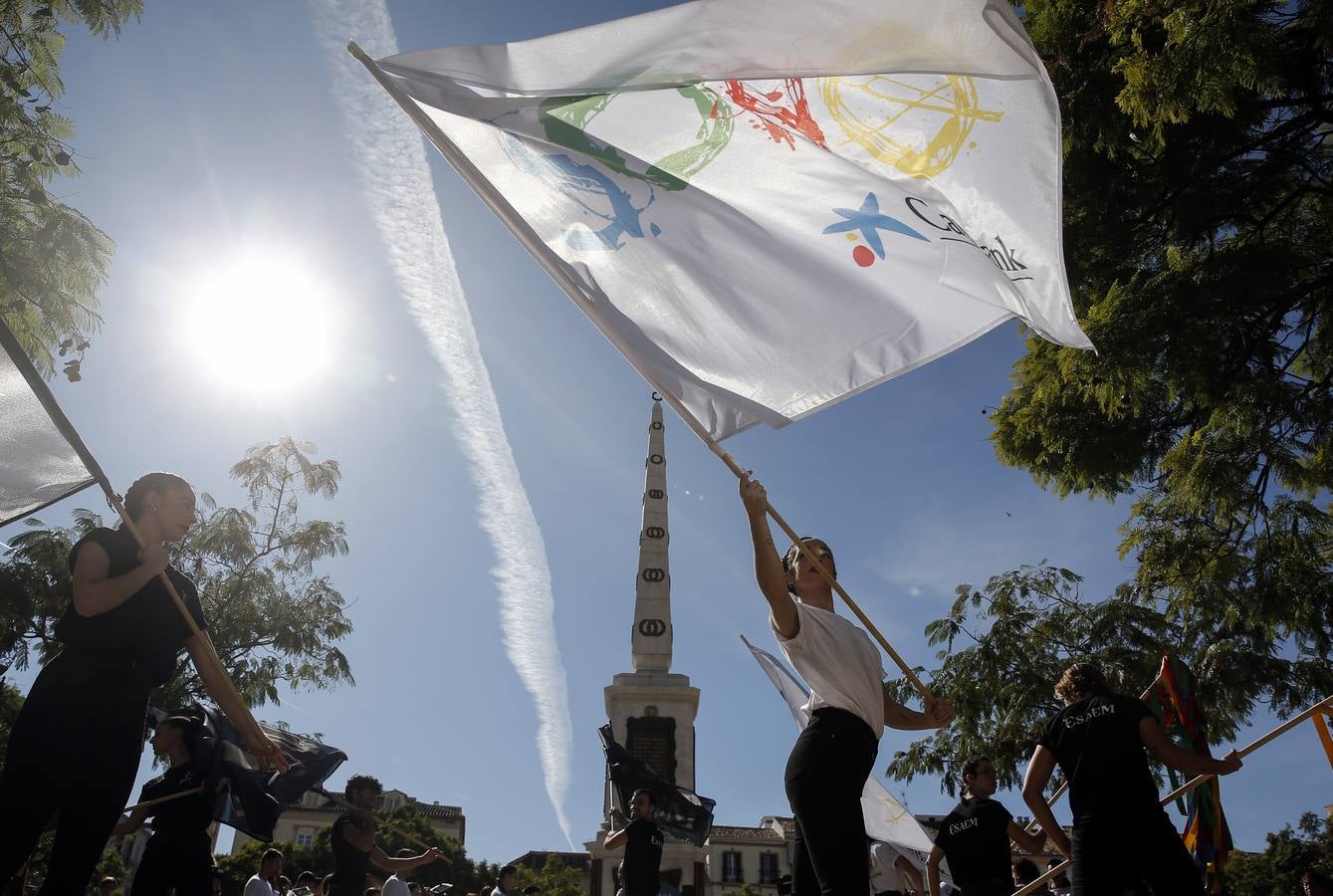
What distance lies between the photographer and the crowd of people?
2.99m

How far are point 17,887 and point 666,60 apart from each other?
5.11 m

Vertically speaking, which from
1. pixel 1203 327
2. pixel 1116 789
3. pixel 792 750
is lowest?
pixel 792 750

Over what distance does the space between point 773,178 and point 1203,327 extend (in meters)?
5.95

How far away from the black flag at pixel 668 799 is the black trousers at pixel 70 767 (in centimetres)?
867

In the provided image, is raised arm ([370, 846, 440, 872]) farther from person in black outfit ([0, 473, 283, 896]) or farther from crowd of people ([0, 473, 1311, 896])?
person in black outfit ([0, 473, 283, 896])

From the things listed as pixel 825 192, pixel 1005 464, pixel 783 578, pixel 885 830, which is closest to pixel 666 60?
pixel 825 192

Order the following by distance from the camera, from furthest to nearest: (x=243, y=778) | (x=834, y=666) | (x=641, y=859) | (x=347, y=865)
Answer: (x=641, y=859), (x=347, y=865), (x=243, y=778), (x=834, y=666)

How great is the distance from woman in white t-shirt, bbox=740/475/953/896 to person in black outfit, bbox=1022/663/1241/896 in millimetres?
1155

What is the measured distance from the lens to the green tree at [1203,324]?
330 inches

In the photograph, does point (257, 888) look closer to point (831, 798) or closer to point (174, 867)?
point (174, 867)

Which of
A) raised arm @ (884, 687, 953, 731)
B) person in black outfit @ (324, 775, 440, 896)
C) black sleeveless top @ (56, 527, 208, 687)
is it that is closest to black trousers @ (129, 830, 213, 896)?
black sleeveless top @ (56, 527, 208, 687)

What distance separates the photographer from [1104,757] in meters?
4.05

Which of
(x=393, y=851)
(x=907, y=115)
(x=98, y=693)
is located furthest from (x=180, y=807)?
(x=393, y=851)

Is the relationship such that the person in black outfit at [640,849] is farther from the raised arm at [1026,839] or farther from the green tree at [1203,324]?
the green tree at [1203,324]
